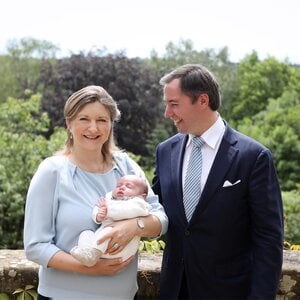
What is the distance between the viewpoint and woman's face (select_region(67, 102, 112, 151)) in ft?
8.45

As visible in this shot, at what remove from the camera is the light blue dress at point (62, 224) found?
2459mm

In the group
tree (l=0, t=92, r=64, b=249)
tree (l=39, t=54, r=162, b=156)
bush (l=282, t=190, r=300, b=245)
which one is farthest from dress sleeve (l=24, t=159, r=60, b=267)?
tree (l=39, t=54, r=162, b=156)

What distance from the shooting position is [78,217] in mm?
2482

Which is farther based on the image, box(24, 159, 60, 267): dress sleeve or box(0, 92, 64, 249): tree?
box(0, 92, 64, 249): tree

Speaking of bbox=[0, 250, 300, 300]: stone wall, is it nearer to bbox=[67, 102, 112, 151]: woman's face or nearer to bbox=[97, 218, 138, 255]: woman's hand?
bbox=[97, 218, 138, 255]: woman's hand

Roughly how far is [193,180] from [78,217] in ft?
2.05

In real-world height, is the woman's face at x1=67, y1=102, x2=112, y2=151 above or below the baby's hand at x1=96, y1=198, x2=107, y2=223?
above

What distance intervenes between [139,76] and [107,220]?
27728 millimetres

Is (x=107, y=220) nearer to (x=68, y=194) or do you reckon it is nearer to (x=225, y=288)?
(x=68, y=194)

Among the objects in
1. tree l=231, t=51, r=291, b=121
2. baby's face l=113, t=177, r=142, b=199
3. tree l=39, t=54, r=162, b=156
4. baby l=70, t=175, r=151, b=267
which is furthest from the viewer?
tree l=231, t=51, r=291, b=121

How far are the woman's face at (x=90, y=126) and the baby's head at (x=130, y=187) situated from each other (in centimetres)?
22

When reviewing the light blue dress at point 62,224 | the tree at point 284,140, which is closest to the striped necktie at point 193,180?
the light blue dress at point 62,224

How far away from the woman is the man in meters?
0.19

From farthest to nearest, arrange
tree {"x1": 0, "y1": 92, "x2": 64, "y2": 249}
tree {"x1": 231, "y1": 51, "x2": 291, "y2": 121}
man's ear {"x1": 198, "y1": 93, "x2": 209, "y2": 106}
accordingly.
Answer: tree {"x1": 231, "y1": 51, "x2": 291, "y2": 121} → tree {"x1": 0, "y1": 92, "x2": 64, "y2": 249} → man's ear {"x1": 198, "y1": 93, "x2": 209, "y2": 106}
